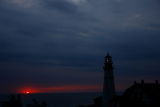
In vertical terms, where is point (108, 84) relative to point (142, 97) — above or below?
above

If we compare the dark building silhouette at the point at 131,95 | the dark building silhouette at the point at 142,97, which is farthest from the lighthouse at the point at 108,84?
the dark building silhouette at the point at 142,97

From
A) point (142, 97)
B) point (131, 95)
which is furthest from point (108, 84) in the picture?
point (142, 97)

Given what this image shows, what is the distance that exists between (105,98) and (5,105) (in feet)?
54.0

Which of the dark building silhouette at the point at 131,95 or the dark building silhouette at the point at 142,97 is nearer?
the dark building silhouette at the point at 142,97

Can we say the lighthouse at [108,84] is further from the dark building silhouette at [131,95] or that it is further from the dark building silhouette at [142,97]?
the dark building silhouette at [142,97]

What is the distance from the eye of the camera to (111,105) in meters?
46.8

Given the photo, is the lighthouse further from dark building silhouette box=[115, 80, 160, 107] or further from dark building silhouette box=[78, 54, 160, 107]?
dark building silhouette box=[115, 80, 160, 107]

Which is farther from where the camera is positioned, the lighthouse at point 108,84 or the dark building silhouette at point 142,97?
the lighthouse at point 108,84

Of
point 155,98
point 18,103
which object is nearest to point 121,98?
point 155,98

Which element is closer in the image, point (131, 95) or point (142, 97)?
point (142, 97)

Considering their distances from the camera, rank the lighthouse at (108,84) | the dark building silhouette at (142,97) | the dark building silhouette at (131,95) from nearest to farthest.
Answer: the dark building silhouette at (142,97), the dark building silhouette at (131,95), the lighthouse at (108,84)

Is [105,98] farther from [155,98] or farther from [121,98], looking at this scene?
[155,98]

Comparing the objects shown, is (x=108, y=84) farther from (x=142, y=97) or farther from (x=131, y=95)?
(x=142, y=97)

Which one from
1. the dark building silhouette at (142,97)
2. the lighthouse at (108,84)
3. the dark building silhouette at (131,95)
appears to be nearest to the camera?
the dark building silhouette at (142,97)
